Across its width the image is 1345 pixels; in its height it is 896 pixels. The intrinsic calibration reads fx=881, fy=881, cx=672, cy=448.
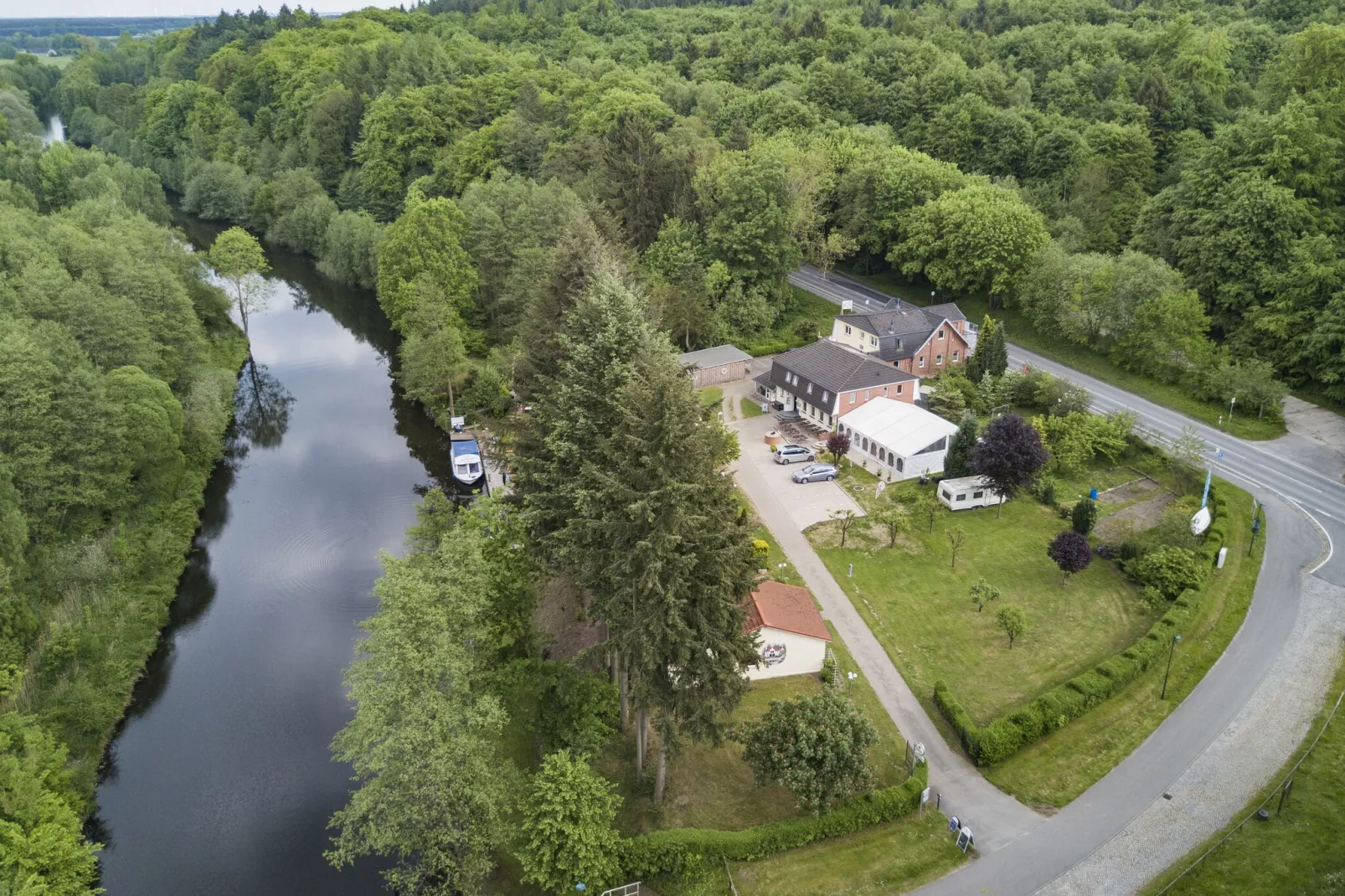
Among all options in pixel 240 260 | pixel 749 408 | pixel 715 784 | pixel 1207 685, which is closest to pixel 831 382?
pixel 749 408

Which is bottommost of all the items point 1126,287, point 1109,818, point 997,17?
point 1109,818

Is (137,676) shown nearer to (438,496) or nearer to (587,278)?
(438,496)

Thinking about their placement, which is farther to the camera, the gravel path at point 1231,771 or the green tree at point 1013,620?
the green tree at point 1013,620

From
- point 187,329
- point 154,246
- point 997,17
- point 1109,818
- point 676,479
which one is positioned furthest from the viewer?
point 997,17

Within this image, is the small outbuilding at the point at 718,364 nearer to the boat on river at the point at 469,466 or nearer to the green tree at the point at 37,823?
the boat on river at the point at 469,466

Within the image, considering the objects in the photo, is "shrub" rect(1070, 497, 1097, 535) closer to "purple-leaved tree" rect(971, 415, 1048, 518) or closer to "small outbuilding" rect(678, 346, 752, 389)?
"purple-leaved tree" rect(971, 415, 1048, 518)

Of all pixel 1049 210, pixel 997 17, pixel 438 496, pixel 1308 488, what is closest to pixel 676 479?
pixel 438 496

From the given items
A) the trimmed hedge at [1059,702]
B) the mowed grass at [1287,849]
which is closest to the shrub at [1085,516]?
the trimmed hedge at [1059,702]

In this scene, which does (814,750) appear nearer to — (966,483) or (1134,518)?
(966,483)
